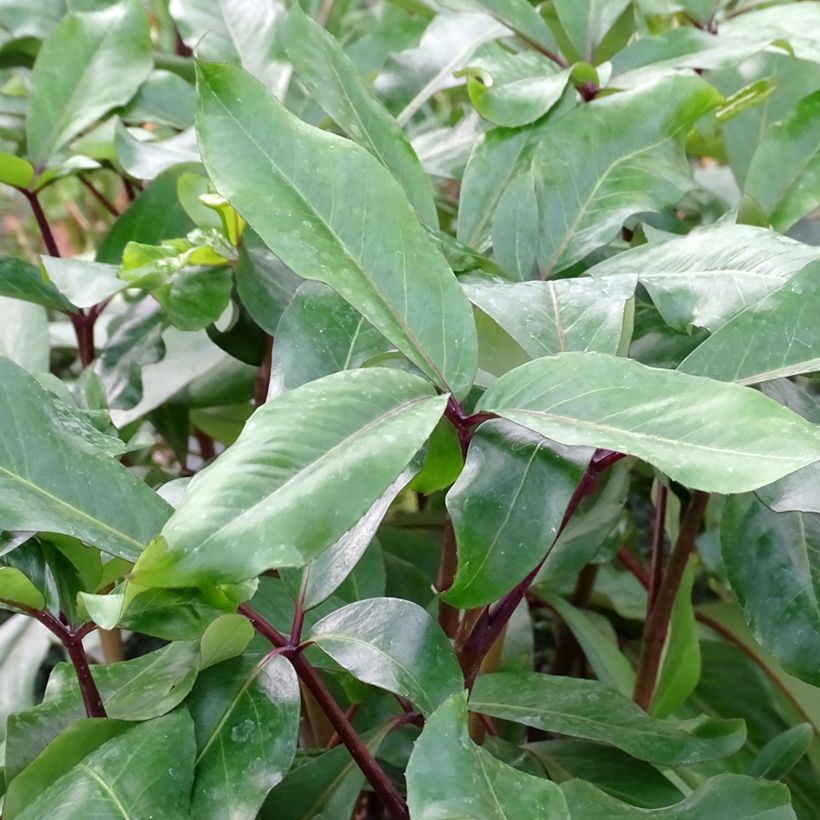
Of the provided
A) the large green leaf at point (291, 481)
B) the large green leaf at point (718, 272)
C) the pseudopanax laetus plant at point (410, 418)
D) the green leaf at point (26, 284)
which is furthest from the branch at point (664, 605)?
the green leaf at point (26, 284)

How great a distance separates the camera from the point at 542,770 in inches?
16.9

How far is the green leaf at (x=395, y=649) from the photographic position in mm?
306

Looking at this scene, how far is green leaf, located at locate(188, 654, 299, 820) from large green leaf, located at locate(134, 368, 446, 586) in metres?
0.10

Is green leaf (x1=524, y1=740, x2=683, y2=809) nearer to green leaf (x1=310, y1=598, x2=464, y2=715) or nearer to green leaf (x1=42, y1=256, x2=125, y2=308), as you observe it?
green leaf (x1=310, y1=598, x2=464, y2=715)

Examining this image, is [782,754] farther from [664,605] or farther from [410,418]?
[410,418]

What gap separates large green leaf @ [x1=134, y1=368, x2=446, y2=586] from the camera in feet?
0.74

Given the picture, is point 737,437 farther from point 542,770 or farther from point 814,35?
point 814,35

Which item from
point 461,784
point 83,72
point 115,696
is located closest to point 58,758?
point 115,696

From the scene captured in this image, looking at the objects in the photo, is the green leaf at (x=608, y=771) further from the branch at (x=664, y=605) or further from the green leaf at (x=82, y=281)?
the green leaf at (x=82, y=281)

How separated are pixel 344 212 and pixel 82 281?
186mm

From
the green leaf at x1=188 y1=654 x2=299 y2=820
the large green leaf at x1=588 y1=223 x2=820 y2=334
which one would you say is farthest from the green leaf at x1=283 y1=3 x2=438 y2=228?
the green leaf at x1=188 y1=654 x2=299 y2=820

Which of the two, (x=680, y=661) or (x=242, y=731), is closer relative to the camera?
(x=242, y=731)

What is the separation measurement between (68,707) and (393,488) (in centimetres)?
17

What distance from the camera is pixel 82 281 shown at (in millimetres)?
441
